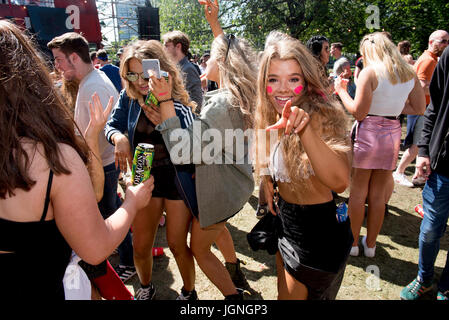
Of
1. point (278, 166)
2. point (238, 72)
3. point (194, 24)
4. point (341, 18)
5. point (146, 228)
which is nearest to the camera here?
point (278, 166)

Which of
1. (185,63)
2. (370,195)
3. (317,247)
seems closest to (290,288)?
(317,247)

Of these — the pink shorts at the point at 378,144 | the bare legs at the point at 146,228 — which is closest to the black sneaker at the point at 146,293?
the bare legs at the point at 146,228

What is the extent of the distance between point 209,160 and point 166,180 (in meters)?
0.46

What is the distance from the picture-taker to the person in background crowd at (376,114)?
2615mm

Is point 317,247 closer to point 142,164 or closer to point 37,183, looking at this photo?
point 142,164

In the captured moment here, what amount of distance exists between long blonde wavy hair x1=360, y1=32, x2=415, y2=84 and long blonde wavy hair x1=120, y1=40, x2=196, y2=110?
1701 millimetres

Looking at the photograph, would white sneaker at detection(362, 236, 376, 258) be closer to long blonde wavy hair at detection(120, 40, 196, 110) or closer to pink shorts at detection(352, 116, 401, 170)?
pink shorts at detection(352, 116, 401, 170)

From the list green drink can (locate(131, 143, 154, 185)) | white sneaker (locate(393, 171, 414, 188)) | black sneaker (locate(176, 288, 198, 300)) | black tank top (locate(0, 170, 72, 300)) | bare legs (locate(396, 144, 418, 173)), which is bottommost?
black sneaker (locate(176, 288, 198, 300))

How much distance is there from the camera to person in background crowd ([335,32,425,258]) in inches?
103

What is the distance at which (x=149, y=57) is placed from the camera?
219 cm

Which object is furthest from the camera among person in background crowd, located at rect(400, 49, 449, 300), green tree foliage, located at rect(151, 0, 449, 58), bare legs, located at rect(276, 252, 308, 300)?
green tree foliage, located at rect(151, 0, 449, 58)

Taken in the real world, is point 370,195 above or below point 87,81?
below

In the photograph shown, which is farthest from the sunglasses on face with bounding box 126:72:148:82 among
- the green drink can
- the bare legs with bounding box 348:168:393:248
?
the bare legs with bounding box 348:168:393:248

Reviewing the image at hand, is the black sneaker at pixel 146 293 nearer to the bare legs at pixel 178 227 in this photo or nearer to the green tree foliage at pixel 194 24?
the bare legs at pixel 178 227
